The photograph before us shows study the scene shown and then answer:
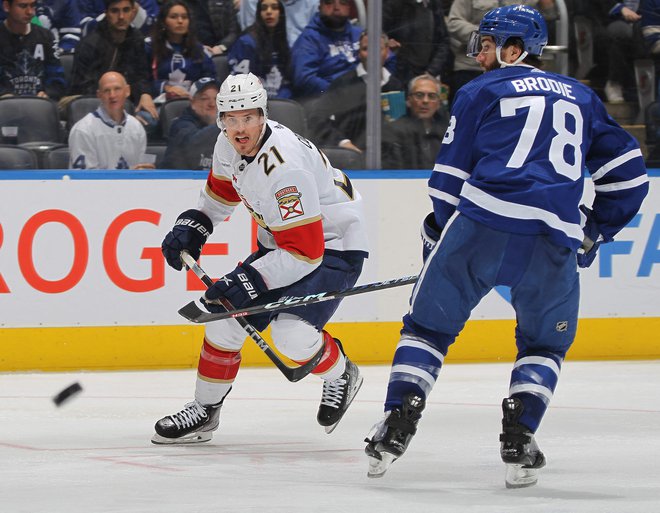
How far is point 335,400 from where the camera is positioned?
13.6 ft

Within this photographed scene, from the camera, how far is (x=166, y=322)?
18.5 ft

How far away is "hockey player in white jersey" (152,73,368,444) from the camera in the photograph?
12.6ft

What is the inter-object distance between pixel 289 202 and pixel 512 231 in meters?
0.83

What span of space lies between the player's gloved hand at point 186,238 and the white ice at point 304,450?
58 centimetres

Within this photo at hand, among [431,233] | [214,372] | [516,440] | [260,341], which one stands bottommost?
[214,372]

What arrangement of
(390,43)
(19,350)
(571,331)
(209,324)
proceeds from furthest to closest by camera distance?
1. (390,43)
2. (19,350)
3. (209,324)
4. (571,331)

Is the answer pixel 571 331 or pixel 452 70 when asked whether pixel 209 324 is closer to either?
pixel 571 331

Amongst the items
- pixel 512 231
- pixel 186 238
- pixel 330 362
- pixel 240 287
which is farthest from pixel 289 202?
pixel 512 231

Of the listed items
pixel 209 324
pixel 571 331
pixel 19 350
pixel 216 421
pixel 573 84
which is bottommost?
pixel 19 350

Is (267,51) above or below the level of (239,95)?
below

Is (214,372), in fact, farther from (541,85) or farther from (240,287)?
(541,85)

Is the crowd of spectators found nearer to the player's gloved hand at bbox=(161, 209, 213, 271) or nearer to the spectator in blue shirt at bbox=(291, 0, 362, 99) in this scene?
the spectator in blue shirt at bbox=(291, 0, 362, 99)

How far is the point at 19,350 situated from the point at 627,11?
3118 millimetres

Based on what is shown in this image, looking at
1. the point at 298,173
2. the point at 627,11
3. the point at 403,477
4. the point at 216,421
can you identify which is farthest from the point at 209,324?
the point at 627,11
